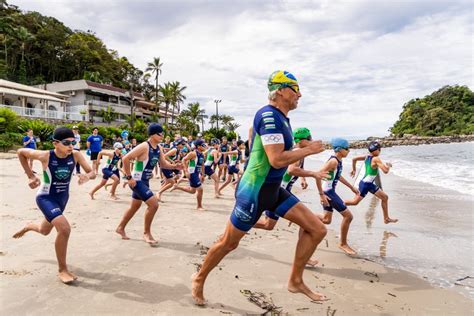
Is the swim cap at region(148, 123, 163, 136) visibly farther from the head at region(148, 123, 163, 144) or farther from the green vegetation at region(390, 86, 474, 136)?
the green vegetation at region(390, 86, 474, 136)

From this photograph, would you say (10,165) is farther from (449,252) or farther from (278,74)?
(449,252)

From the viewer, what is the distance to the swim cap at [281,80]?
3.43 metres

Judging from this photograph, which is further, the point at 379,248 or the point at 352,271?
the point at 379,248

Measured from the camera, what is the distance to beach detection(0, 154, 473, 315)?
3.53 m

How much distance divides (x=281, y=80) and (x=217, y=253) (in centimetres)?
204

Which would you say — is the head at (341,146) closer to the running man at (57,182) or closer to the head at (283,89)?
the head at (283,89)

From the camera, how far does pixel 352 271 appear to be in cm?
488

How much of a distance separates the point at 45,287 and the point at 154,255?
163 cm

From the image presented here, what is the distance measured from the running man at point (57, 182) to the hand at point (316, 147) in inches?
123

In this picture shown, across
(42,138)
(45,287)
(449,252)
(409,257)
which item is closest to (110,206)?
(45,287)

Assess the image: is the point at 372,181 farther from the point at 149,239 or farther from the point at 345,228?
the point at 149,239

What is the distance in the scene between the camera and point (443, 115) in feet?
378

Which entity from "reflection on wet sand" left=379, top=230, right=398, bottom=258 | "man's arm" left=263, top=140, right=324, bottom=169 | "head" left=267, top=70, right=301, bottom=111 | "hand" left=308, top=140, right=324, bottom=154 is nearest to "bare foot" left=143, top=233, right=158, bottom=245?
"man's arm" left=263, top=140, right=324, bottom=169

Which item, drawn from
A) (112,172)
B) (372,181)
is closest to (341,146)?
(372,181)
